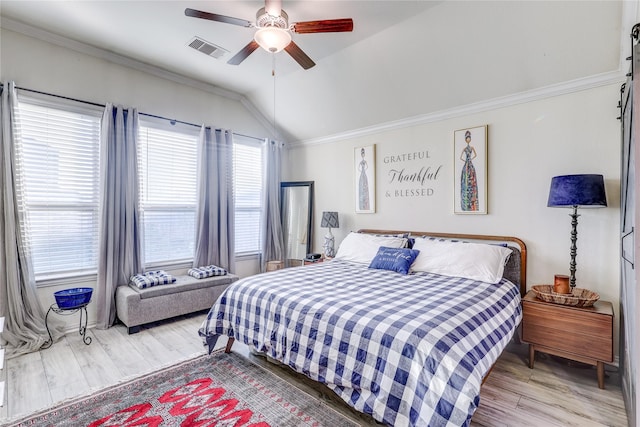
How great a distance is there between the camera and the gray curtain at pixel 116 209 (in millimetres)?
3414

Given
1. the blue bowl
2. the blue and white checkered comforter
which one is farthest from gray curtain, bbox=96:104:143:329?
the blue and white checkered comforter

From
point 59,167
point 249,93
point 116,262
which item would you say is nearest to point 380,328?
point 116,262

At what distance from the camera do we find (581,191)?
2.47 m

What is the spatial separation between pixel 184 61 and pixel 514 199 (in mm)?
4000

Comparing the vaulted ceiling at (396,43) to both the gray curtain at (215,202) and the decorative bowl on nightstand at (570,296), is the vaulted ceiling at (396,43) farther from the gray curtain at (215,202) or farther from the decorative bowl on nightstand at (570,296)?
the decorative bowl on nightstand at (570,296)

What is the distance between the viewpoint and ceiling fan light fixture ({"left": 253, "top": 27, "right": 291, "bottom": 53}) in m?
2.27

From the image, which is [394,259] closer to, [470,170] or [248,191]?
[470,170]

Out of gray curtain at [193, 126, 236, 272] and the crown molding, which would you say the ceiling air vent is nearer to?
gray curtain at [193, 126, 236, 272]

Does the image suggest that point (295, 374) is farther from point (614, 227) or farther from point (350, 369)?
point (614, 227)

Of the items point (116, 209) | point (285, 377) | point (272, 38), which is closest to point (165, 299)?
point (116, 209)

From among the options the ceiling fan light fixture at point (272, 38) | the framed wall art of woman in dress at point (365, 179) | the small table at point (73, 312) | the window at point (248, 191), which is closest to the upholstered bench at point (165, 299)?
the small table at point (73, 312)

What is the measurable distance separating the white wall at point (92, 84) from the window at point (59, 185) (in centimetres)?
21

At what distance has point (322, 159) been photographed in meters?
5.05

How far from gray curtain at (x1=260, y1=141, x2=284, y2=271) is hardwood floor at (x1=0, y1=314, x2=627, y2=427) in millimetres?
2075
